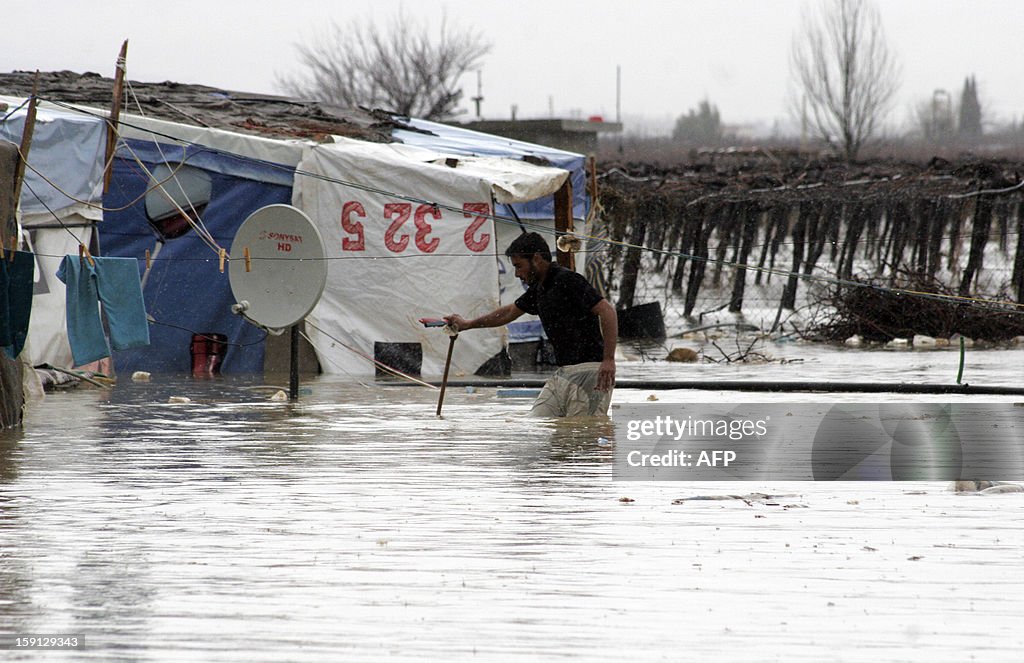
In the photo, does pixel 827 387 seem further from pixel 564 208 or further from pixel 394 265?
pixel 564 208

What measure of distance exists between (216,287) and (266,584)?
11.5 metres

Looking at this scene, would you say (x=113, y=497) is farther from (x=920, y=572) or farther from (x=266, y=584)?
(x=920, y=572)

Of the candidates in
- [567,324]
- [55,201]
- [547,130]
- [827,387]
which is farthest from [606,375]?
[547,130]

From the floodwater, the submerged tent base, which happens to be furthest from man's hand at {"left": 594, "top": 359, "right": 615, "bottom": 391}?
the submerged tent base

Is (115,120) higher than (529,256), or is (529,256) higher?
(115,120)

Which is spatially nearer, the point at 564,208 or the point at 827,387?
the point at 827,387

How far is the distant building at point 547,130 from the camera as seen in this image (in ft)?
109

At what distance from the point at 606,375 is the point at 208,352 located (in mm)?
7554

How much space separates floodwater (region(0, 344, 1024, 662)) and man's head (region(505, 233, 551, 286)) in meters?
1.17

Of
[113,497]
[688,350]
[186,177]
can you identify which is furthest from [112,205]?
[113,497]

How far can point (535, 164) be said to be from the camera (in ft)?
58.7

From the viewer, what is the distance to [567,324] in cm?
980

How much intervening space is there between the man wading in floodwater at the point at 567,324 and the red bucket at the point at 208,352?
654 centimetres

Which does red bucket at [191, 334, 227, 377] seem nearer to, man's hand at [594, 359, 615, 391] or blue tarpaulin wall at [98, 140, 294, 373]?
blue tarpaulin wall at [98, 140, 294, 373]
